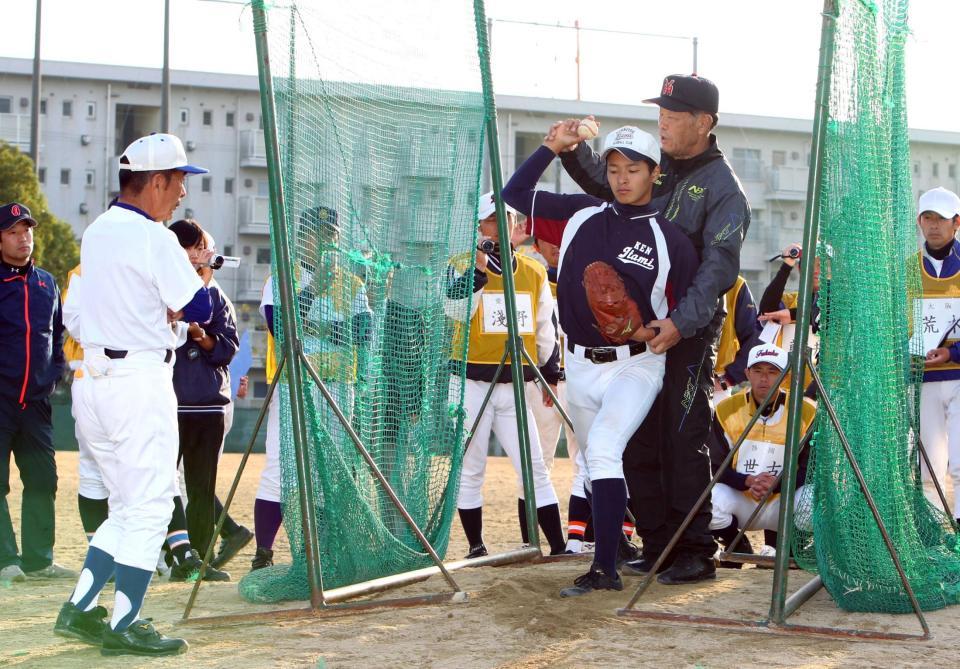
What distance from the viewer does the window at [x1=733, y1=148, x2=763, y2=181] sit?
40938 mm

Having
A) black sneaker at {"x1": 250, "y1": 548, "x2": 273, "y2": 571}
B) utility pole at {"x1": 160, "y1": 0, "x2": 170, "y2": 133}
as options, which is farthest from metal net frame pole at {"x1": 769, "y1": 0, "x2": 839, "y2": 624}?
utility pole at {"x1": 160, "y1": 0, "x2": 170, "y2": 133}

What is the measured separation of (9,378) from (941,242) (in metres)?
5.75

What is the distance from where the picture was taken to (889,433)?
552cm

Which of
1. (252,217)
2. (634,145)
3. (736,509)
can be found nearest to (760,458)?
(736,509)

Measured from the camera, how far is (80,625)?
→ 485 cm

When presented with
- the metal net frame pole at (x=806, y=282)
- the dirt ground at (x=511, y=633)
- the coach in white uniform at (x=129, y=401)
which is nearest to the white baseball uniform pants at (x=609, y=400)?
the dirt ground at (x=511, y=633)

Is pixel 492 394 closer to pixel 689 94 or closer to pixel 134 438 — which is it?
pixel 689 94

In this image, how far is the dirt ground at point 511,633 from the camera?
179 inches

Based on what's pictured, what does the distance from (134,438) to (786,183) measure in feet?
127

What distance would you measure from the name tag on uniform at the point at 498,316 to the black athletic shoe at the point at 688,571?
7.18ft

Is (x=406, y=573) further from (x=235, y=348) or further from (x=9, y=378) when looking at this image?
(x=9, y=378)

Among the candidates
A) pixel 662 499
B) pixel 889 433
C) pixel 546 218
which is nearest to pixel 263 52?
pixel 546 218

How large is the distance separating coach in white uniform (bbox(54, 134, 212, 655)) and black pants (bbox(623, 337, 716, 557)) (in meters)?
2.32

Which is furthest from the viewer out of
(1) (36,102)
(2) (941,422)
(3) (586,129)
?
(1) (36,102)
